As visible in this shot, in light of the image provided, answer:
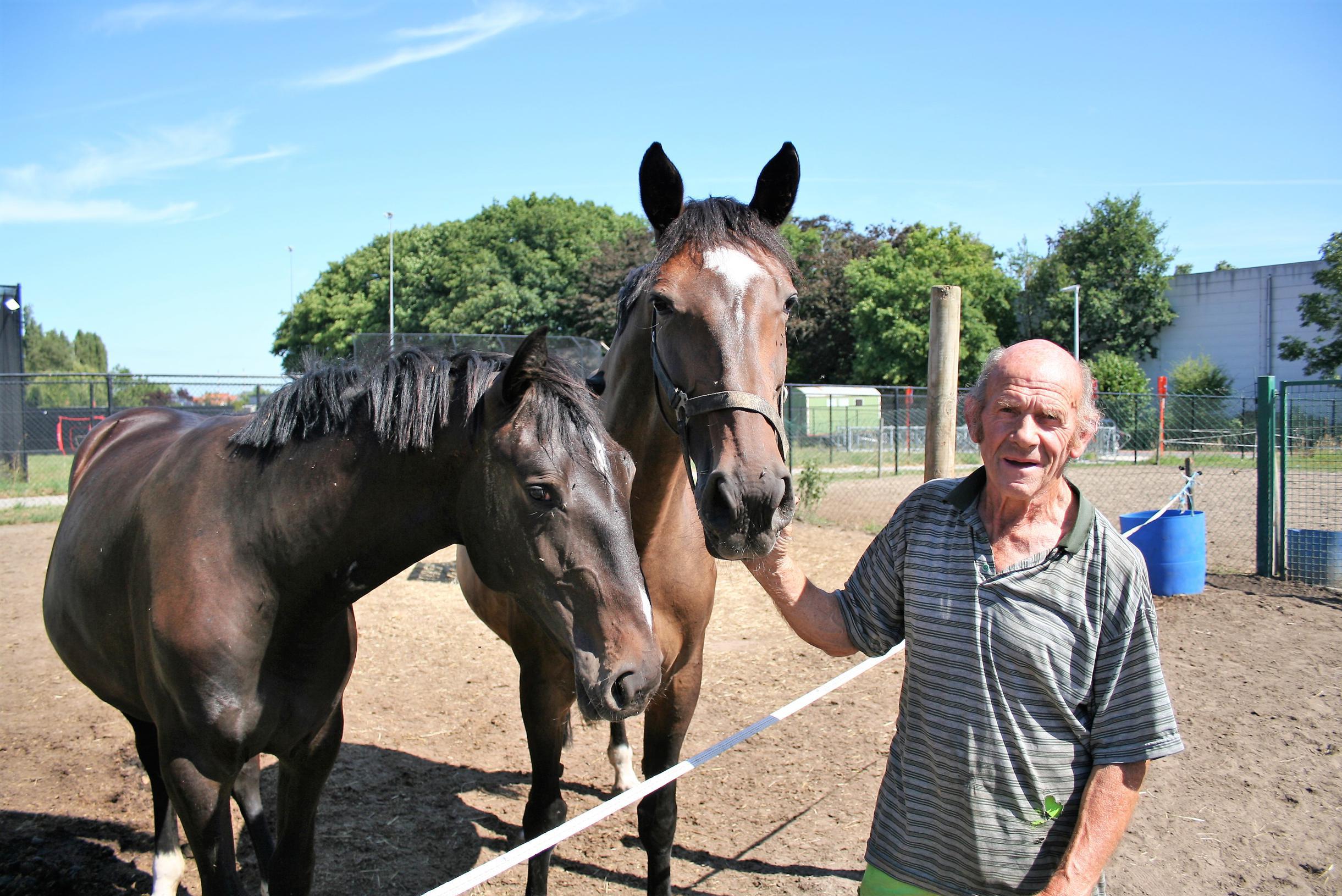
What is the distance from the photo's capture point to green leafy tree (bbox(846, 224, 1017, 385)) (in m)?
35.9

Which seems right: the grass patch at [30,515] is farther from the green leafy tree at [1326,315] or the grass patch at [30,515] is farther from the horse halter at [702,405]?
the green leafy tree at [1326,315]

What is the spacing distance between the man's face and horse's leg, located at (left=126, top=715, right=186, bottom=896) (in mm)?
3134

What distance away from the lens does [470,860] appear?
3596 millimetres

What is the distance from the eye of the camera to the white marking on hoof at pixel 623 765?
4.23 metres

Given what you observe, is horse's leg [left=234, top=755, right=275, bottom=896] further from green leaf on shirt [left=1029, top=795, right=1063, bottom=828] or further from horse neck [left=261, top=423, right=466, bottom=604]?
green leaf on shirt [left=1029, top=795, right=1063, bottom=828]

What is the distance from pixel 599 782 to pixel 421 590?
188 inches

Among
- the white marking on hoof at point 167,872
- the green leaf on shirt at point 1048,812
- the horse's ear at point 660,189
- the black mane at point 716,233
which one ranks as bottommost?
the white marking on hoof at point 167,872

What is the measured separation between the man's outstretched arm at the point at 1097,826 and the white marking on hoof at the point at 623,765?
9.30 feet

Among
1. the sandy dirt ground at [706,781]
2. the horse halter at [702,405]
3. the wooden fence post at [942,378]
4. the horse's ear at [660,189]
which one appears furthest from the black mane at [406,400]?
the wooden fence post at [942,378]

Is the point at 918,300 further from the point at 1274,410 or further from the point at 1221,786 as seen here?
the point at 1221,786

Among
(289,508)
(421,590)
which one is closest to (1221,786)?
(289,508)

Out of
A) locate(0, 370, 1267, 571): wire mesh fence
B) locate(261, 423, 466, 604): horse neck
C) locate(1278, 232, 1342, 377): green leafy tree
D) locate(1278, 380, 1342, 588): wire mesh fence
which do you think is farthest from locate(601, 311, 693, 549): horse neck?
locate(1278, 232, 1342, 377): green leafy tree

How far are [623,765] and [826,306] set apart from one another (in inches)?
1409

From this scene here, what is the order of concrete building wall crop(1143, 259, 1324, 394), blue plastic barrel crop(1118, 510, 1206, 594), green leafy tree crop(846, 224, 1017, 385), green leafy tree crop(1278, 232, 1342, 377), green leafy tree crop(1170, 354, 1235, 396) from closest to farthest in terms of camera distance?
blue plastic barrel crop(1118, 510, 1206, 594)
green leafy tree crop(1278, 232, 1342, 377)
green leafy tree crop(1170, 354, 1235, 396)
concrete building wall crop(1143, 259, 1324, 394)
green leafy tree crop(846, 224, 1017, 385)
